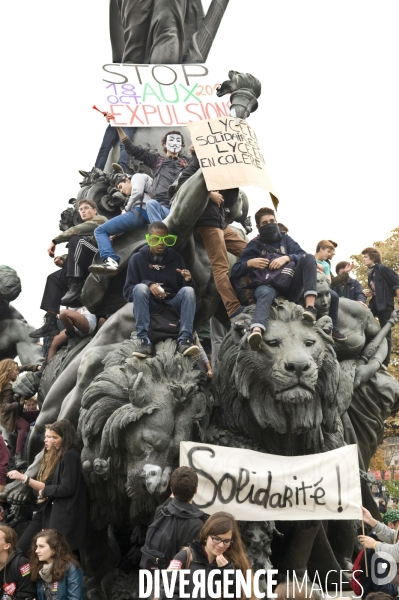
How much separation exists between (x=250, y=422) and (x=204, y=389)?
0.53m

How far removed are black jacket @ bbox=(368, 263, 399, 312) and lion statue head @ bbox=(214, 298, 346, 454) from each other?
3.11 m

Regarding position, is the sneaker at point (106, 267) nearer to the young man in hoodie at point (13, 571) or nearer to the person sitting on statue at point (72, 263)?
the person sitting on statue at point (72, 263)

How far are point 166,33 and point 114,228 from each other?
192 inches

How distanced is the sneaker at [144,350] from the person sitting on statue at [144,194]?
1.55 meters

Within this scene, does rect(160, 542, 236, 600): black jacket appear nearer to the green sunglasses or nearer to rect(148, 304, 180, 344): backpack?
rect(148, 304, 180, 344): backpack

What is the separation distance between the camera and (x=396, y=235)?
3819 cm

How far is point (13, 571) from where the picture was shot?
325 inches

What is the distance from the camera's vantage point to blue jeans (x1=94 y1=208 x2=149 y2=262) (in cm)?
1094

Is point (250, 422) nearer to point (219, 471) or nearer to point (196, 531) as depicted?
point (219, 471)

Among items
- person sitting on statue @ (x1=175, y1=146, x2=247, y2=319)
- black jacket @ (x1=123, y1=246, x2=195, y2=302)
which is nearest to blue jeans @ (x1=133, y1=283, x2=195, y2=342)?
black jacket @ (x1=123, y1=246, x2=195, y2=302)

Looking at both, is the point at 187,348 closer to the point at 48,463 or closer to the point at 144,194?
the point at 48,463

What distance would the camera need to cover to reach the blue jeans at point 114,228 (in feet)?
35.9

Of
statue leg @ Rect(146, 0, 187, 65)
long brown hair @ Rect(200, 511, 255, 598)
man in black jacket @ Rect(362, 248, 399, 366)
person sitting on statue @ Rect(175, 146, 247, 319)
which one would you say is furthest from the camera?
statue leg @ Rect(146, 0, 187, 65)

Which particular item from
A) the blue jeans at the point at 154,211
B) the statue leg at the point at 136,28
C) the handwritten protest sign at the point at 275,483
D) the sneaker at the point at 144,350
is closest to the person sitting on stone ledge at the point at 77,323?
the blue jeans at the point at 154,211
